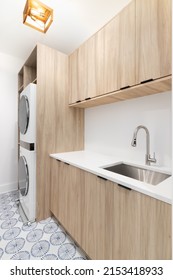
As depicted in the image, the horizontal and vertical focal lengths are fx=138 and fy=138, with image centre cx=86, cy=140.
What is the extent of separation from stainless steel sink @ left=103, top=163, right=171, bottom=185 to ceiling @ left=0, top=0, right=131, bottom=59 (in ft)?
5.81

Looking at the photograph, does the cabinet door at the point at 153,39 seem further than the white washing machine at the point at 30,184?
No

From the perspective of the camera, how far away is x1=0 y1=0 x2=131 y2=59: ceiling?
1.51 meters

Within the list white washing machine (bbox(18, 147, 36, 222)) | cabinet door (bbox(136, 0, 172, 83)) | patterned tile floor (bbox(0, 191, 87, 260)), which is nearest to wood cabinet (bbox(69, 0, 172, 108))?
cabinet door (bbox(136, 0, 172, 83))

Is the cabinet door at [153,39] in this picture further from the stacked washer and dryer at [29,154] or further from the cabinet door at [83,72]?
the stacked washer and dryer at [29,154]

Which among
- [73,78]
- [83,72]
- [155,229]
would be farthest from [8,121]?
[155,229]

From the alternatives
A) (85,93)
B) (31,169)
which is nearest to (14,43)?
(85,93)

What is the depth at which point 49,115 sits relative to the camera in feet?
5.98

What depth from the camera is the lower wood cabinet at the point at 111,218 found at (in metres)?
0.75

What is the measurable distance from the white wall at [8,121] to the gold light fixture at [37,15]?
1590mm

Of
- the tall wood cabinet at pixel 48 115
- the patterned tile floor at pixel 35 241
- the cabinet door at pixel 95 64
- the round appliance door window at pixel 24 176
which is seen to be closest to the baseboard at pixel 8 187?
the patterned tile floor at pixel 35 241

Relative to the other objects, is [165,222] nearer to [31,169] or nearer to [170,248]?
[170,248]

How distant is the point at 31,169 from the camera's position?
5.82ft

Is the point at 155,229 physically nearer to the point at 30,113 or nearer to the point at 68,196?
the point at 68,196

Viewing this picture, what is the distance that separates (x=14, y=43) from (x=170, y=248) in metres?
3.02
